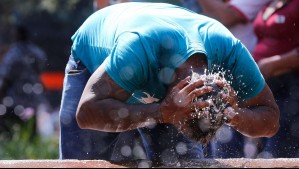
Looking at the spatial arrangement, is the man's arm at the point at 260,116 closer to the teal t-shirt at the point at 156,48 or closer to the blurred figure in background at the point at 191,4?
the teal t-shirt at the point at 156,48

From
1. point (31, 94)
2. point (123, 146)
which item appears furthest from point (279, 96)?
point (31, 94)

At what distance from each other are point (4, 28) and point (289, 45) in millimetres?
9606

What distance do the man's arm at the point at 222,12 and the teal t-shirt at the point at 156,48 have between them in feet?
5.86

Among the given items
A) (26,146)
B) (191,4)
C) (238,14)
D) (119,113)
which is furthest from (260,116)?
(26,146)

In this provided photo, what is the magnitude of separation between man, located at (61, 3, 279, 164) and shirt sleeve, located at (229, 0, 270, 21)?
1.75m

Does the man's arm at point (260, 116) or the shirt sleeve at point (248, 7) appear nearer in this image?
the man's arm at point (260, 116)

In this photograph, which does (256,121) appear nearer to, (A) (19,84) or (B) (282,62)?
(B) (282,62)

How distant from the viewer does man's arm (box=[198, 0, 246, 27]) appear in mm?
6301

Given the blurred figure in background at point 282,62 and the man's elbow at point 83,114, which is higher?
the man's elbow at point 83,114

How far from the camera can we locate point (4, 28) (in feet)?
48.6

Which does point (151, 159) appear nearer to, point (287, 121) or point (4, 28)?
point (287, 121)

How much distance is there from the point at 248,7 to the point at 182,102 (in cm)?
259

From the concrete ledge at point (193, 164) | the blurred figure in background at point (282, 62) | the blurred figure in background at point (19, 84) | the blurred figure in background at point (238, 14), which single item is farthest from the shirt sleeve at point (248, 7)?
the blurred figure in background at point (19, 84)

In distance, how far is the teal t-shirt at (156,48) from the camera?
4.02 metres
